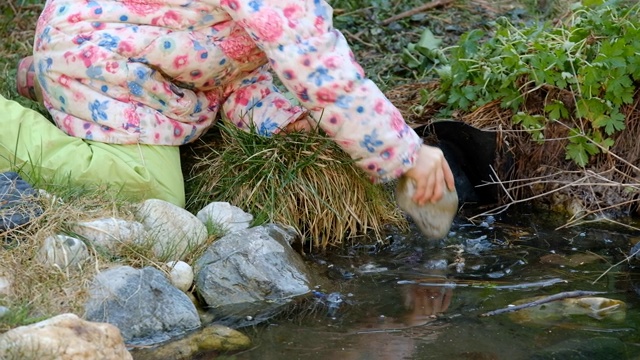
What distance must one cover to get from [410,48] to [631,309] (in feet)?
7.22

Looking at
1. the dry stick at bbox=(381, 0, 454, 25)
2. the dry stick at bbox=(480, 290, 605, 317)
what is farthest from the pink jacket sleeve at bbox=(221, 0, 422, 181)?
the dry stick at bbox=(381, 0, 454, 25)

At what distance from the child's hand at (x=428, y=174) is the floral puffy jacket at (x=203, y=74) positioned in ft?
0.13

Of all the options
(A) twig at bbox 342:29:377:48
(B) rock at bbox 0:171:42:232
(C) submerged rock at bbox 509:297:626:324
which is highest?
(B) rock at bbox 0:171:42:232

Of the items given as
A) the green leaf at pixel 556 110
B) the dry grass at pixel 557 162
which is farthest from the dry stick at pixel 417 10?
the green leaf at pixel 556 110

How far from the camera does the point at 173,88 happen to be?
3607 mm

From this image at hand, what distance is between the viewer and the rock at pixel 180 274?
10.2ft

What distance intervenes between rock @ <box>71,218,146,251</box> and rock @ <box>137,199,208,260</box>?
0.26ft

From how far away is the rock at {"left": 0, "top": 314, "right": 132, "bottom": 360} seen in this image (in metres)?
2.38

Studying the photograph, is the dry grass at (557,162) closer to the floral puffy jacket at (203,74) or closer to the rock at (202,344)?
the floral puffy jacket at (203,74)

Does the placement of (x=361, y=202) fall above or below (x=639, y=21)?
below

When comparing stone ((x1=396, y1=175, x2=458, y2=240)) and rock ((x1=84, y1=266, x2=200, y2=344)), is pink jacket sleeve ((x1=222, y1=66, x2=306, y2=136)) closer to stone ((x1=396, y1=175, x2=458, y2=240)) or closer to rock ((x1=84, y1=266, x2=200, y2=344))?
stone ((x1=396, y1=175, x2=458, y2=240))

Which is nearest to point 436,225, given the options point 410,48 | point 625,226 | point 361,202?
point 361,202

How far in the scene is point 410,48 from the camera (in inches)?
197

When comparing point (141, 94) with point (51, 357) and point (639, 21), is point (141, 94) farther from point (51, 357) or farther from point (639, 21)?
point (639, 21)
